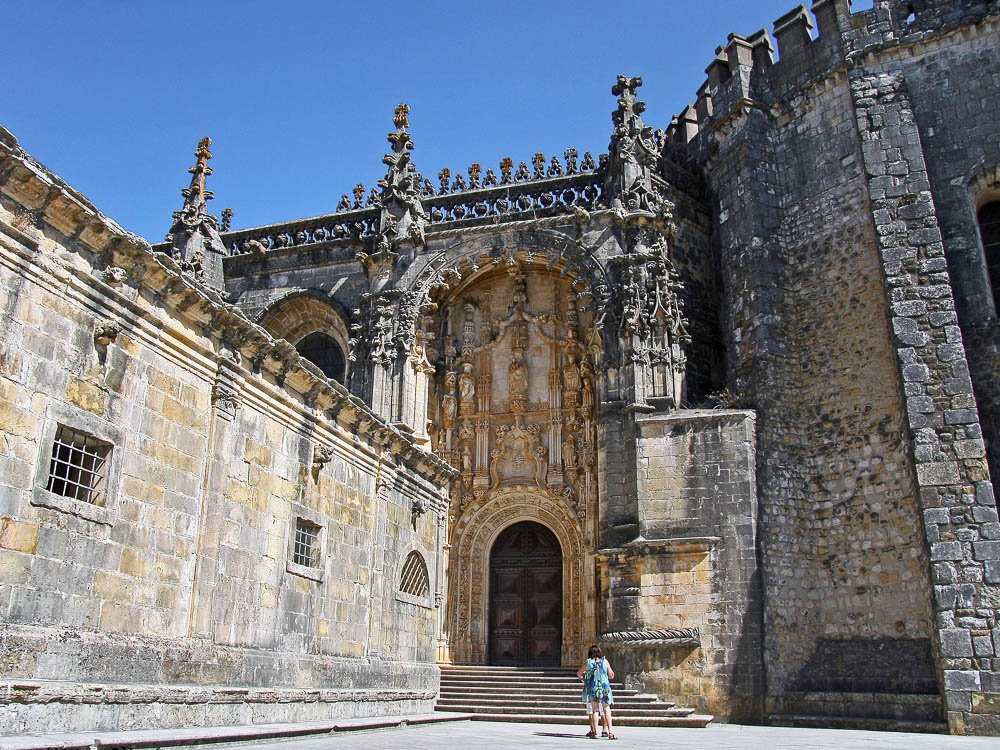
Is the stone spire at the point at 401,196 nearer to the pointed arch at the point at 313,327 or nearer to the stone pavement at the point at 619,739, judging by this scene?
the pointed arch at the point at 313,327

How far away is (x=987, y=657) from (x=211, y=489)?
11.2 metres

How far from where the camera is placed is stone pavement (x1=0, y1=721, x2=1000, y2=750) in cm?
784

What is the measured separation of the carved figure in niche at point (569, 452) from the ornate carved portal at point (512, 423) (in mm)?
25

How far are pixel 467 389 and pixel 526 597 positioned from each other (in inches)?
179

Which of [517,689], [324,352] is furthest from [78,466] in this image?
[324,352]

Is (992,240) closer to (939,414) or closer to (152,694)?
(939,414)

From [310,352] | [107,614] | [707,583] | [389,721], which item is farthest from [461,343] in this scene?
[107,614]

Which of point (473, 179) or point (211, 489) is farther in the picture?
point (473, 179)

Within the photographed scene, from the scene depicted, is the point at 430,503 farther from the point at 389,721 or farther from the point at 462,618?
the point at 462,618

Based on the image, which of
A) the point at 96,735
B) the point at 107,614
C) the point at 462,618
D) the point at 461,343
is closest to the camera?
the point at 96,735

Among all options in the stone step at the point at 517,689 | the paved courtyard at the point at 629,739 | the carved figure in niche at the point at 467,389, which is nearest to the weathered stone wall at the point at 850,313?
the paved courtyard at the point at 629,739

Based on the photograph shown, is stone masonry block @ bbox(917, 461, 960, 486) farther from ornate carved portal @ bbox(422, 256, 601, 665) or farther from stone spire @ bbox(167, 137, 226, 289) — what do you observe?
stone spire @ bbox(167, 137, 226, 289)

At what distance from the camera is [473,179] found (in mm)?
20625

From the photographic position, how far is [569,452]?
60.8 ft
